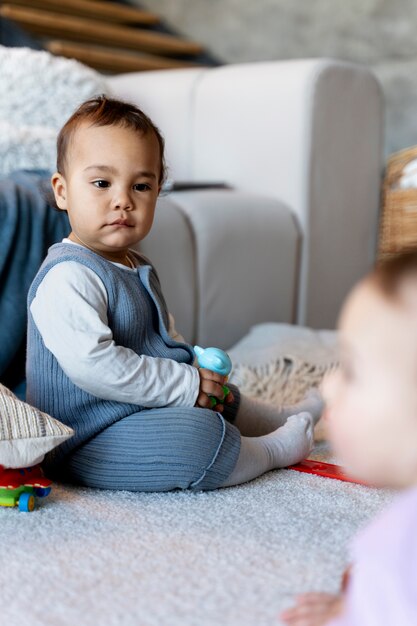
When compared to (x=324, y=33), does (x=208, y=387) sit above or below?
below

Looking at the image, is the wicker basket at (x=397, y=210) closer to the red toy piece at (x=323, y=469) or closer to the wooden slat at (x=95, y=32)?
the red toy piece at (x=323, y=469)

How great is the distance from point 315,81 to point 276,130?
0.47ft

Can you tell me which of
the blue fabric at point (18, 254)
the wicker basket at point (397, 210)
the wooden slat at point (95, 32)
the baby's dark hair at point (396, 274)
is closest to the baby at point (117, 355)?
the blue fabric at point (18, 254)

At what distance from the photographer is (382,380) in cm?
65

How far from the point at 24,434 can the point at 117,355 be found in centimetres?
15

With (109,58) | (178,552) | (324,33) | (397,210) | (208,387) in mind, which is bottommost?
(178,552)

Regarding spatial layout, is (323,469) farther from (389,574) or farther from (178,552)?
(389,574)

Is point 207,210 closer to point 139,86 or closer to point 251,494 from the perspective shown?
point 139,86

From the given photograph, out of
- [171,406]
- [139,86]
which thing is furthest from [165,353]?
[139,86]

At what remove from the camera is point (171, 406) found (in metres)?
1.17

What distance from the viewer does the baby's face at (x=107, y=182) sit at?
1195 millimetres

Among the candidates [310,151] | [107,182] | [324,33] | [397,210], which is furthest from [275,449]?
[324,33]

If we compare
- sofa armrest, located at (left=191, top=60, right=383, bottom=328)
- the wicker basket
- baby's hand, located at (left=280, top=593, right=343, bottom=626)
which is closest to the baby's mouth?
baby's hand, located at (left=280, top=593, right=343, bottom=626)

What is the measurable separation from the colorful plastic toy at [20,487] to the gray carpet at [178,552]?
13mm
